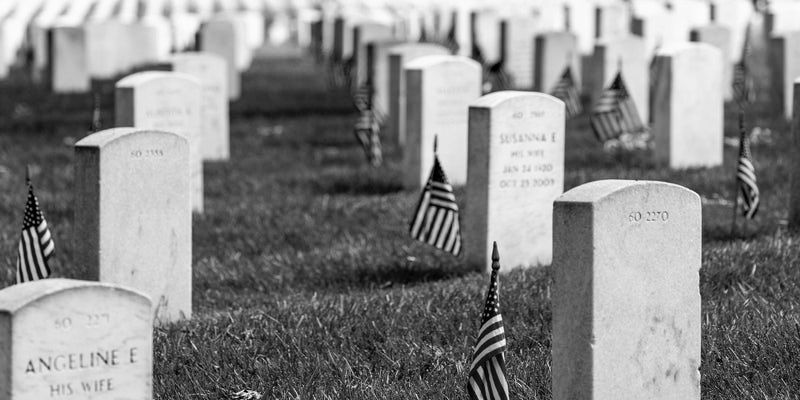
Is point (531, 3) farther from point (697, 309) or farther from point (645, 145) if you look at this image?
point (697, 309)

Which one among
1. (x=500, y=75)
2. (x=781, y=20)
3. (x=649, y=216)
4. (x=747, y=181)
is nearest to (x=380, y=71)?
(x=500, y=75)

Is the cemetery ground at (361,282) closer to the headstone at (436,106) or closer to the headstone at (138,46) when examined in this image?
the headstone at (436,106)

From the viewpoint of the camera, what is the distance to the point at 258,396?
6961 millimetres

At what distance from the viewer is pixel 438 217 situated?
32.6ft

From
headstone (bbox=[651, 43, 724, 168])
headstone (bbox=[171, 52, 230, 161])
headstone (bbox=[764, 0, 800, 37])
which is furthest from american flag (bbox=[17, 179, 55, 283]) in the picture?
headstone (bbox=[764, 0, 800, 37])

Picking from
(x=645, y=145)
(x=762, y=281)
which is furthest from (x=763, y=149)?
(x=762, y=281)

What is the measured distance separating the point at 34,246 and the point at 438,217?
2.57 meters

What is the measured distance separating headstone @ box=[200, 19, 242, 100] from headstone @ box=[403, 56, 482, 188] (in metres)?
10.7

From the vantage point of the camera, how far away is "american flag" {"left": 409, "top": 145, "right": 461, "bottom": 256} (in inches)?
388

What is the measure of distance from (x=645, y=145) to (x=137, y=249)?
8.00m

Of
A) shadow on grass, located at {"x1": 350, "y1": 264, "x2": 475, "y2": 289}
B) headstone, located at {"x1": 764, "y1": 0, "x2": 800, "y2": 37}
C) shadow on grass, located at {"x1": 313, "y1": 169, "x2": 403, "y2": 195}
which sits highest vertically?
headstone, located at {"x1": 764, "y1": 0, "x2": 800, "y2": 37}

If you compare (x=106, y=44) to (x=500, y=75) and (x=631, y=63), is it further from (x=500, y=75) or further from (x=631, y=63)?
(x=631, y=63)

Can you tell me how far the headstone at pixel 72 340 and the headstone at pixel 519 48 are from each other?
18.5 metres

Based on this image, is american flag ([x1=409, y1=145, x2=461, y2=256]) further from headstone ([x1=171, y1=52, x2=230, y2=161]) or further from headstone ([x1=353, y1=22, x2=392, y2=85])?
headstone ([x1=353, y1=22, x2=392, y2=85])
